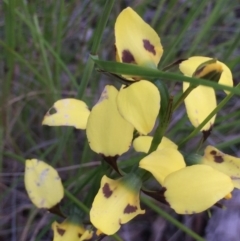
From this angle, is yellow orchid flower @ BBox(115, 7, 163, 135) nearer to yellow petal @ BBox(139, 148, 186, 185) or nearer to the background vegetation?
yellow petal @ BBox(139, 148, 186, 185)

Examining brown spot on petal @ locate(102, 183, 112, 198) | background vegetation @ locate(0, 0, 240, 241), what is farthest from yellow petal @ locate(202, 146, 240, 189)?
background vegetation @ locate(0, 0, 240, 241)

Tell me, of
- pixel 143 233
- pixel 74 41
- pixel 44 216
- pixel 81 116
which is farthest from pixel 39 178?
pixel 74 41

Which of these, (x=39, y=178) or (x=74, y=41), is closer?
(x=39, y=178)

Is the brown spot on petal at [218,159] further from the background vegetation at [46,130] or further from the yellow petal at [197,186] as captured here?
the background vegetation at [46,130]

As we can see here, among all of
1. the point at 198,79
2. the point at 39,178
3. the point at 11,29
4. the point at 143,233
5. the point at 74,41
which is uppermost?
the point at 198,79

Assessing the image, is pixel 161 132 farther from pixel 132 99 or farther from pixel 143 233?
pixel 143 233

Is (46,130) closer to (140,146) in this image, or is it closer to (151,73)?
(140,146)

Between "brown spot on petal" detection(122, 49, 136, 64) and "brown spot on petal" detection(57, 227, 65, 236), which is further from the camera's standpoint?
"brown spot on petal" detection(57, 227, 65, 236)
